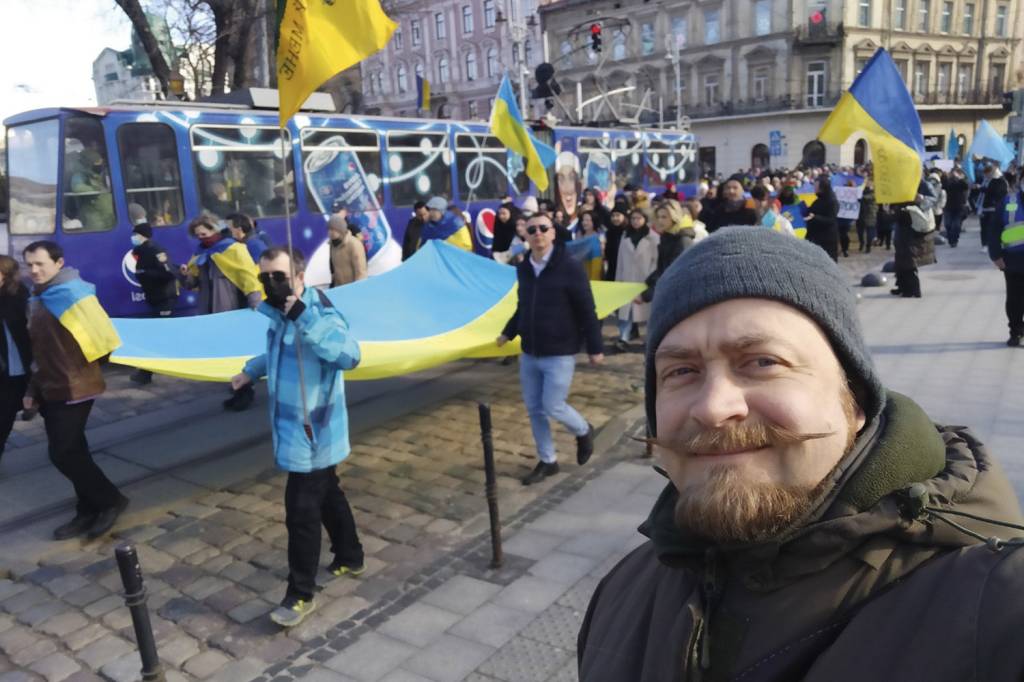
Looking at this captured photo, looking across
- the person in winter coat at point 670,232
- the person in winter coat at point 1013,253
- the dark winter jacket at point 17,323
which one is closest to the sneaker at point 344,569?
the dark winter jacket at point 17,323

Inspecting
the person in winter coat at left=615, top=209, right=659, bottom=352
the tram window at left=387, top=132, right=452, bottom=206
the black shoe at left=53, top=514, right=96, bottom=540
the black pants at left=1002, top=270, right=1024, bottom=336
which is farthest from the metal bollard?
the tram window at left=387, top=132, right=452, bottom=206

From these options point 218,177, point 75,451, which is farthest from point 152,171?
point 75,451

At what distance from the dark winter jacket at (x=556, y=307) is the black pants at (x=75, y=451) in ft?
10.3

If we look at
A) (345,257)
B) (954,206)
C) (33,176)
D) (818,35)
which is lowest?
(954,206)

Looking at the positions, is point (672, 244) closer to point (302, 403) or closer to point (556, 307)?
point (556, 307)

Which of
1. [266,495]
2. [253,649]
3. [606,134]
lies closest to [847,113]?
[266,495]

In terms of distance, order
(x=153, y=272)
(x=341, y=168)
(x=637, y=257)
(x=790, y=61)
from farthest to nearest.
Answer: (x=790, y=61), (x=341, y=168), (x=153, y=272), (x=637, y=257)

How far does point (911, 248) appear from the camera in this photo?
37.0ft

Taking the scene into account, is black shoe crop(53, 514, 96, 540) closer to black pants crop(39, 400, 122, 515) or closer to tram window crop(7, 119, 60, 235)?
black pants crop(39, 400, 122, 515)

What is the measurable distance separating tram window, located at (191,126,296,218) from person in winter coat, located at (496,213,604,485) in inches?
236

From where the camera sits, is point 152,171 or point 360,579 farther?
point 152,171

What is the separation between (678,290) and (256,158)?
35.9ft

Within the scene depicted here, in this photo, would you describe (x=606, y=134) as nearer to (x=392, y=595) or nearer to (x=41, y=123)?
(x=41, y=123)

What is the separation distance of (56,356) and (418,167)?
9.38 meters
